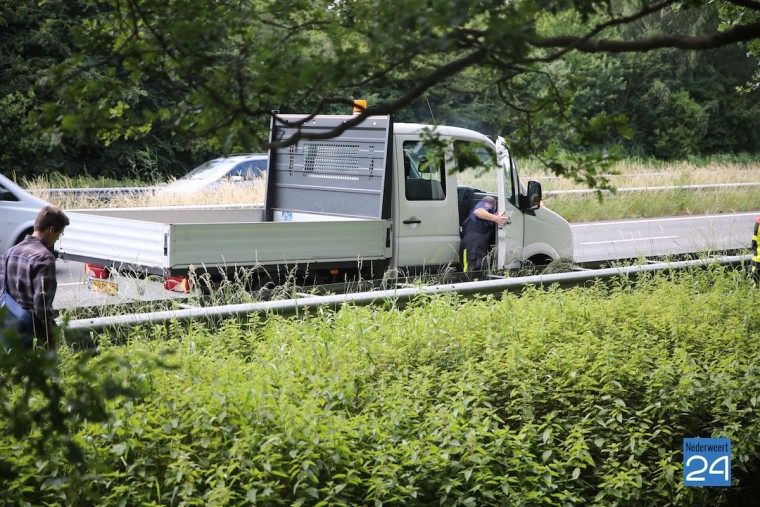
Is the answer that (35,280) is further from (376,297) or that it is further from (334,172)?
(334,172)

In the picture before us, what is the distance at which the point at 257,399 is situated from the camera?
4508 millimetres

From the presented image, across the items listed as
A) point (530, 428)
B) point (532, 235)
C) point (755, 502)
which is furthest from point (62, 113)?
point (532, 235)

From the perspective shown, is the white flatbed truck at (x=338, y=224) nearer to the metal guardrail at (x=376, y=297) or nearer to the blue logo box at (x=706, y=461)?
the metal guardrail at (x=376, y=297)

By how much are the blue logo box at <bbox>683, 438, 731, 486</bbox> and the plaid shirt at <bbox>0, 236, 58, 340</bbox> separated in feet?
13.4

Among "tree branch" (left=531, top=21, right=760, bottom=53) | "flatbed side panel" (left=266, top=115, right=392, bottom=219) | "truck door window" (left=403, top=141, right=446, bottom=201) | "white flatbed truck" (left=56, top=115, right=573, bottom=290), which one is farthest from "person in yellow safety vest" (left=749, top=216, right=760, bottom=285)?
"tree branch" (left=531, top=21, right=760, bottom=53)

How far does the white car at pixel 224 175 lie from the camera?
2083cm

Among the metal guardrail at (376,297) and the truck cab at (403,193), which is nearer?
the metal guardrail at (376,297)

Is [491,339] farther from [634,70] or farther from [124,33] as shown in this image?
[634,70]

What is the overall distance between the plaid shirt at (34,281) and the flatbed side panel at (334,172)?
3345mm

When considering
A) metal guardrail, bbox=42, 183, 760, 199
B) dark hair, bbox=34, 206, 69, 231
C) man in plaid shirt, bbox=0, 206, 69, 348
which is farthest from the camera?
metal guardrail, bbox=42, 183, 760, 199

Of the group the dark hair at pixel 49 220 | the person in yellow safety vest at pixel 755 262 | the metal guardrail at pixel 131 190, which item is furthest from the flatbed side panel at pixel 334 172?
the metal guardrail at pixel 131 190

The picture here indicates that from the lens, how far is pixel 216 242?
26.9 feet

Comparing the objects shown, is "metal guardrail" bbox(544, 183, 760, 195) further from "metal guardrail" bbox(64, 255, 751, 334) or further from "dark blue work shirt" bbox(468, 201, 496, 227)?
"metal guardrail" bbox(64, 255, 751, 334)

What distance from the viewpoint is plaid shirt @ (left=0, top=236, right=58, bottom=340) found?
20.6ft
